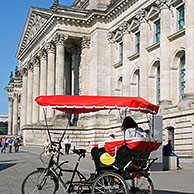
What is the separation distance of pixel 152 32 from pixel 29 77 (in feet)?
82.2

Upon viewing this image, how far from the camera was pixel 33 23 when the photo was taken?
5469cm

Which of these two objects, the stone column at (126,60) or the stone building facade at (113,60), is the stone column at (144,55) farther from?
the stone column at (126,60)

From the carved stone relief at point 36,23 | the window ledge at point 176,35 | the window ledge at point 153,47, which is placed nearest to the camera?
the window ledge at point 176,35

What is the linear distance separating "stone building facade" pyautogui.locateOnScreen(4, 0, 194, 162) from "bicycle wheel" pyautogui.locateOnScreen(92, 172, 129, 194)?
1712 cm

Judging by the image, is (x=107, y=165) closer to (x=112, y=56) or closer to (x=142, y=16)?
(x=142, y=16)

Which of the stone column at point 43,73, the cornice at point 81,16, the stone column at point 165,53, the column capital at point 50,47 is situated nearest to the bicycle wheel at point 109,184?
the stone column at point 165,53

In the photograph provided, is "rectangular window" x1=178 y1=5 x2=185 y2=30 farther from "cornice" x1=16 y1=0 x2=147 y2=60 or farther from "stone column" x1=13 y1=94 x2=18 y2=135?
"stone column" x1=13 y1=94 x2=18 y2=135

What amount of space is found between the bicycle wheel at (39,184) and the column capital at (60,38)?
3378 centimetres

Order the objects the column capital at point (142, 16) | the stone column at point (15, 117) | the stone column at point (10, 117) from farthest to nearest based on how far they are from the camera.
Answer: the stone column at point (10, 117) < the stone column at point (15, 117) < the column capital at point (142, 16)

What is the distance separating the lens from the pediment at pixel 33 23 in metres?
48.5

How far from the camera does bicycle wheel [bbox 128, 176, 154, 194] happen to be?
983 centimetres

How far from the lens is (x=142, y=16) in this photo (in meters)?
35.9

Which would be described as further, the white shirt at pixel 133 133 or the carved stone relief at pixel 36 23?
the carved stone relief at pixel 36 23

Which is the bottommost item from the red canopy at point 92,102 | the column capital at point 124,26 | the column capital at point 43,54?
the red canopy at point 92,102
